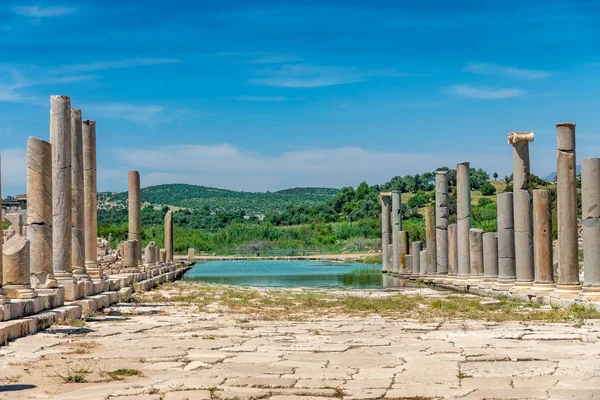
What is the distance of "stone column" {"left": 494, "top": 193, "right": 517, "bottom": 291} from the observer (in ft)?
74.6

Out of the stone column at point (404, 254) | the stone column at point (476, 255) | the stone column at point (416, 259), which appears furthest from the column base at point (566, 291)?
the stone column at point (404, 254)

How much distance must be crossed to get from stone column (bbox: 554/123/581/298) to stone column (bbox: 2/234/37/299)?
9757mm

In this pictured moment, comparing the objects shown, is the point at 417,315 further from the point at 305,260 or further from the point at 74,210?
the point at 305,260

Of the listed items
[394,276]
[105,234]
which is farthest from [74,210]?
[105,234]

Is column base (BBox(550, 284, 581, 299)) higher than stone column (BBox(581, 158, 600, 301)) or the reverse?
the reverse

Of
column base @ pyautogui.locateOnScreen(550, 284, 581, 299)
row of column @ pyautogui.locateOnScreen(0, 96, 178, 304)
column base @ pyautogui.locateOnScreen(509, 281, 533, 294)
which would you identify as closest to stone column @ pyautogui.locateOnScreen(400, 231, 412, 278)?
column base @ pyautogui.locateOnScreen(509, 281, 533, 294)

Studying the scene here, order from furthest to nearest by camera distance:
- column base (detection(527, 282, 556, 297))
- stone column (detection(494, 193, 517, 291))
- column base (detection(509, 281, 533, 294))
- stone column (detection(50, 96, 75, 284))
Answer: stone column (detection(494, 193, 517, 291))
column base (detection(509, 281, 533, 294))
column base (detection(527, 282, 556, 297))
stone column (detection(50, 96, 75, 284))

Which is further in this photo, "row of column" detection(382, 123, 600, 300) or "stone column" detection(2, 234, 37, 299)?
"row of column" detection(382, 123, 600, 300)

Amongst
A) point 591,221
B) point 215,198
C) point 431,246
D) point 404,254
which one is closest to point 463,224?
point 431,246

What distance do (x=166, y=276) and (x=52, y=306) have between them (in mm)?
17598

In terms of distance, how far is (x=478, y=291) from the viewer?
24.1 metres

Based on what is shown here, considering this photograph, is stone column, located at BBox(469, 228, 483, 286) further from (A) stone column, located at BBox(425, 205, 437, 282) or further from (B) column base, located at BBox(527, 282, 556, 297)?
(B) column base, located at BBox(527, 282, 556, 297)

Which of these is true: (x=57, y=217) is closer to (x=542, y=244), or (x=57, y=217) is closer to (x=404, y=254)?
(x=542, y=244)

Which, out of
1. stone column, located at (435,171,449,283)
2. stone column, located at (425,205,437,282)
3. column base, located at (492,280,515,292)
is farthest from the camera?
stone column, located at (425,205,437,282)
